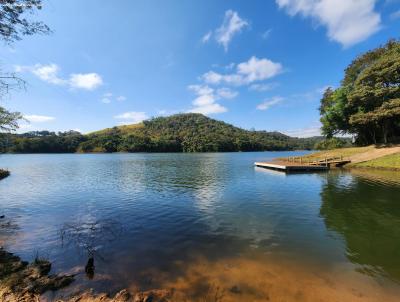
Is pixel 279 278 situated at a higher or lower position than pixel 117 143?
lower

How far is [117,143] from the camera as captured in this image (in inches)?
6772

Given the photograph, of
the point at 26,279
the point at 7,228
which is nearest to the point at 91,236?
the point at 26,279

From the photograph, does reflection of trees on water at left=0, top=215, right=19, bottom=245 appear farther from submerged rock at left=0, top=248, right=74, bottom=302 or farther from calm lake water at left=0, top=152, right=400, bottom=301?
submerged rock at left=0, top=248, right=74, bottom=302

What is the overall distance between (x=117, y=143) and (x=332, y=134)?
148 meters

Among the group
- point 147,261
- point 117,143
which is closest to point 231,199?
point 147,261

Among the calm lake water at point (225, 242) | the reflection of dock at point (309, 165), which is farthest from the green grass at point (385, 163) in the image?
the calm lake water at point (225, 242)

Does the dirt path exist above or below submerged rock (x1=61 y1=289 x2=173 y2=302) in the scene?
above

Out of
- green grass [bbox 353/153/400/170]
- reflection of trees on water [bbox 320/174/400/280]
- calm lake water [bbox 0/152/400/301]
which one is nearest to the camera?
calm lake water [bbox 0/152/400/301]

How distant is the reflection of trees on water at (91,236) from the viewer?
360 inches

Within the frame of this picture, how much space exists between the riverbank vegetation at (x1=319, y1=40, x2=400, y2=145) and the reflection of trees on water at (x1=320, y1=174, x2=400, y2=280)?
27.1 m

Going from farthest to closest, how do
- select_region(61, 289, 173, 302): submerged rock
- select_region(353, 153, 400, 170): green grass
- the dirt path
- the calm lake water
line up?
the dirt path → select_region(353, 153, 400, 170): green grass → the calm lake water → select_region(61, 289, 173, 302): submerged rock

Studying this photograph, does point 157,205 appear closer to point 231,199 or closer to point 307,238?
point 231,199


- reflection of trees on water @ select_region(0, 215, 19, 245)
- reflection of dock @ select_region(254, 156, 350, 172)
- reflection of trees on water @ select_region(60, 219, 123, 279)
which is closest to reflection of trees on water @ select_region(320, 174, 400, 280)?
reflection of trees on water @ select_region(60, 219, 123, 279)

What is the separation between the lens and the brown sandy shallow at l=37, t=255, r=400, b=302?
6.38m
